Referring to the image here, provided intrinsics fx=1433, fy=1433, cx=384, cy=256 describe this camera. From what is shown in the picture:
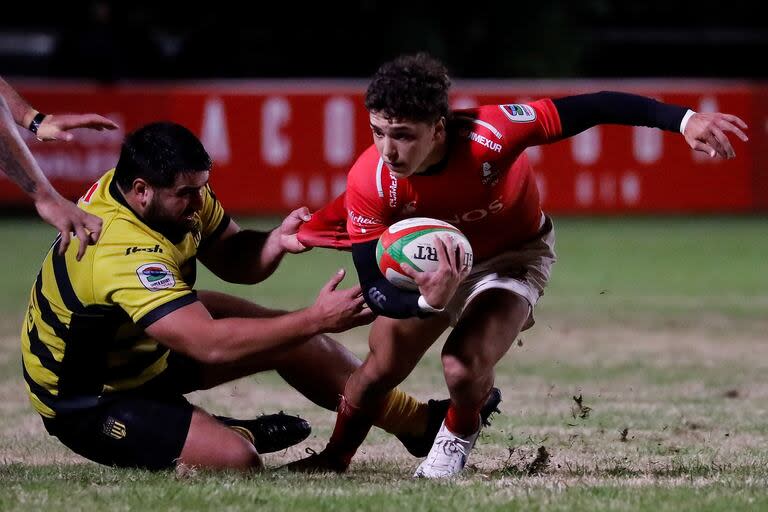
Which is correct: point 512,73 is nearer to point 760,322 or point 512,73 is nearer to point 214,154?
point 214,154

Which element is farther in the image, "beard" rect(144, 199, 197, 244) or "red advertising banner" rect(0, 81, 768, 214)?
"red advertising banner" rect(0, 81, 768, 214)

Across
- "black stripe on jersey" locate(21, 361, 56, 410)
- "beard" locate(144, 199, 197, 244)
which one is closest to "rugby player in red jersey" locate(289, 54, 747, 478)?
"beard" locate(144, 199, 197, 244)

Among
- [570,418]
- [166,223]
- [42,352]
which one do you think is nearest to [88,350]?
[42,352]

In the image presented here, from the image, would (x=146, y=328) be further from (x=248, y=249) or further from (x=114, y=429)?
(x=248, y=249)

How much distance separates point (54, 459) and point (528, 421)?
233 cm

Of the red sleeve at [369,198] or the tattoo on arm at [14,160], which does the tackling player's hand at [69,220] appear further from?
the red sleeve at [369,198]

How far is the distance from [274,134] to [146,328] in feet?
40.7

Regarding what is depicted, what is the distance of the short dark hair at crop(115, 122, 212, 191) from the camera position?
18.1ft

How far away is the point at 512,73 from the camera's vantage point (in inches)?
773

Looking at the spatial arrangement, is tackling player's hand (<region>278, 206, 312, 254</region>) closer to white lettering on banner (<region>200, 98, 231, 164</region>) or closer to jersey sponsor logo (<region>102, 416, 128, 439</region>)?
jersey sponsor logo (<region>102, 416, 128, 439</region>)

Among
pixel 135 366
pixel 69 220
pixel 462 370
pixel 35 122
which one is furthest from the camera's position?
pixel 35 122

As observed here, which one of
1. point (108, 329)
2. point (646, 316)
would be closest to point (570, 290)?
point (646, 316)

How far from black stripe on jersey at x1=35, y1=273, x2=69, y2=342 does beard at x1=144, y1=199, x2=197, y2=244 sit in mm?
510

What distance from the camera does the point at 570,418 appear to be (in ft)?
23.5
